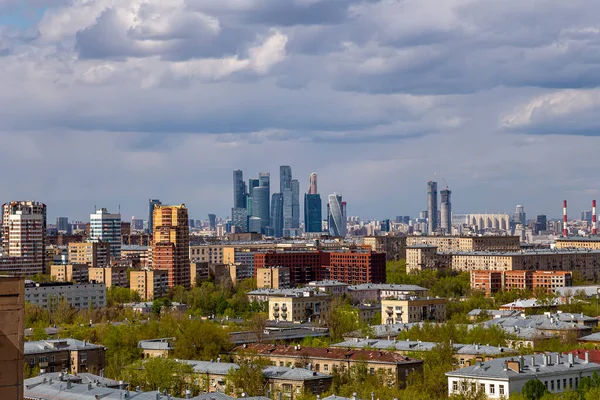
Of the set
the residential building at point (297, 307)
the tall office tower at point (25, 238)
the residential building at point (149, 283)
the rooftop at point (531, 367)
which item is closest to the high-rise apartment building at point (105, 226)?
the tall office tower at point (25, 238)

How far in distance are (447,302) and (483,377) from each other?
4612cm

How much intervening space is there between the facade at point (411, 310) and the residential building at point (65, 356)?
3008 cm

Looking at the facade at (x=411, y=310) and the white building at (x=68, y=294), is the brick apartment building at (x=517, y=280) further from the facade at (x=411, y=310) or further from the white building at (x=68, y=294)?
the white building at (x=68, y=294)

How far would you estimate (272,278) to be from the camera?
4513 inches

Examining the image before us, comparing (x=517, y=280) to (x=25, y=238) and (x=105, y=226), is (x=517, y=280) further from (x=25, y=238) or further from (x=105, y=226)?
(x=105, y=226)

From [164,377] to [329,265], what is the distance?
85052 millimetres

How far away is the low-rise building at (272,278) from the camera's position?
114312 millimetres

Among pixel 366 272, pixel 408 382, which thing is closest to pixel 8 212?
pixel 366 272

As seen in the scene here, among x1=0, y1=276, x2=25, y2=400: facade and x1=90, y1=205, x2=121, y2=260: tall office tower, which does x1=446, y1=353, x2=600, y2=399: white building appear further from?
x1=90, y1=205, x2=121, y2=260: tall office tower

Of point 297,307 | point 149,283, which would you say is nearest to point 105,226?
point 149,283

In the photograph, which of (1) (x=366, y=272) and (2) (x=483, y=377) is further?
(1) (x=366, y=272)

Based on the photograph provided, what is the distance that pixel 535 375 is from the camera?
42.4 metres

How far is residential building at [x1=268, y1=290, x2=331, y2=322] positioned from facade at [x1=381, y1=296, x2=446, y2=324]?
6.10m

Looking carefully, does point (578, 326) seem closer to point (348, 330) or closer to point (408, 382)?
point (348, 330)
